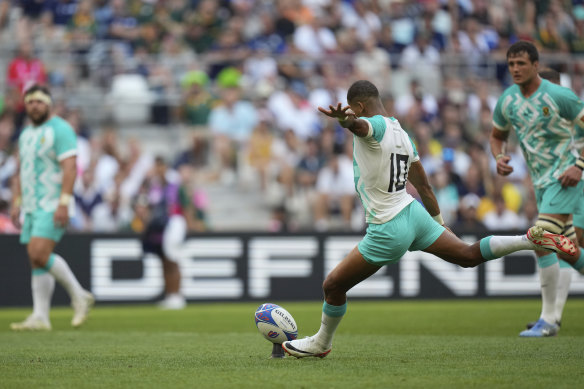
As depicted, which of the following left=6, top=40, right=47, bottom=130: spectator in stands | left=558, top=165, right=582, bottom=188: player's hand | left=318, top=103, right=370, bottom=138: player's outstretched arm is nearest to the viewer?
left=318, top=103, right=370, bottom=138: player's outstretched arm

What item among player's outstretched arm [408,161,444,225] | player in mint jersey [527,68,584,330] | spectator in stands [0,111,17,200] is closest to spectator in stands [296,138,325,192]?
spectator in stands [0,111,17,200]

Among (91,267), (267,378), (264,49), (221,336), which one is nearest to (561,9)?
(264,49)

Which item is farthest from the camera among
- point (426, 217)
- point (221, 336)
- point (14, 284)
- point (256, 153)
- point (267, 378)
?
point (256, 153)

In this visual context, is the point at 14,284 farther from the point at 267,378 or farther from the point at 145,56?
the point at 267,378

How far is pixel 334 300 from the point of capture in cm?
788

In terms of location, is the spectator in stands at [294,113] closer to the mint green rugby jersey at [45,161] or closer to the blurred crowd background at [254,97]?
the blurred crowd background at [254,97]

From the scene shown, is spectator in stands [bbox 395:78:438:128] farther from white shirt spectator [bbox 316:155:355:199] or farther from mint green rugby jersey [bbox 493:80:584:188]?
mint green rugby jersey [bbox 493:80:584:188]

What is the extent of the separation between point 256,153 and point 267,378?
538 inches

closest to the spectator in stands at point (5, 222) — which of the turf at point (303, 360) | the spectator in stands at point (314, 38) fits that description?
the turf at point (303, 360)

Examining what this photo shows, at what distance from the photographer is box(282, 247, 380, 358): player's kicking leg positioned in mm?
7715

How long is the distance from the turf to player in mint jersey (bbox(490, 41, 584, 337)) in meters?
0.78

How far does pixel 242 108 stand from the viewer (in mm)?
20969

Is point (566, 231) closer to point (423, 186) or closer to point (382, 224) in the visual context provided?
point (423, 186)

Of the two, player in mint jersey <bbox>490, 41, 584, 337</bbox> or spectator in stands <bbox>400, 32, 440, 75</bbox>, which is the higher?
spectator in stands <bbox>400, 32, 440, 75</bbox>
